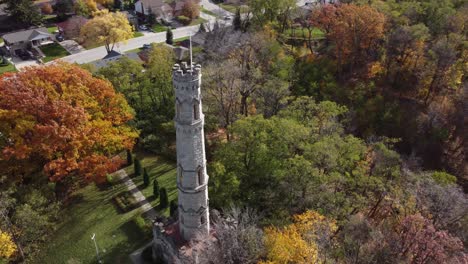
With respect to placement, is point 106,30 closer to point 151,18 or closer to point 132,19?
point 132,19

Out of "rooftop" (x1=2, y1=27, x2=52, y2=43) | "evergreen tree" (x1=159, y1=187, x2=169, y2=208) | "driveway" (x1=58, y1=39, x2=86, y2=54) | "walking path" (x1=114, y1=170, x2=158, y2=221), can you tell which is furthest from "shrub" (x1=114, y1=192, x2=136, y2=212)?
"rooftop" (x1=2, y1=27, x2=52, y2=43)

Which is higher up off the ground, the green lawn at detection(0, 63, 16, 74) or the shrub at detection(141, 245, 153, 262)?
the green lawn at detection(0, 63, 16, 74)

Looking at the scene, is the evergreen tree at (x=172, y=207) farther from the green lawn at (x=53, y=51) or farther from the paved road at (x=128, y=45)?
the green lawn at (x=53, y=51)

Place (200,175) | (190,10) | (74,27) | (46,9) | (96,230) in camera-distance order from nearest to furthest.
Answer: (200,175)
(96,230)
(74,27)
(190,10)
(46,9)

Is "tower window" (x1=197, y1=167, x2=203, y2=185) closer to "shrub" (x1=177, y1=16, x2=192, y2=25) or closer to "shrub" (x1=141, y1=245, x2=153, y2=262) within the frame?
"shrub" (x1=141, y1=245, x2=153, y2=262)

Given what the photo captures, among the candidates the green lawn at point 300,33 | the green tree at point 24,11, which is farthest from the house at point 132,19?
the green lawn at point 300,33

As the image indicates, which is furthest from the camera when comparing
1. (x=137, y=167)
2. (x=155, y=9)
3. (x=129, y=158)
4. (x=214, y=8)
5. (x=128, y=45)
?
(x=214, y=8)

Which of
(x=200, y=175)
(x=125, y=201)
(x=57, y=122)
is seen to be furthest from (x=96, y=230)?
(x=200, y=175)
